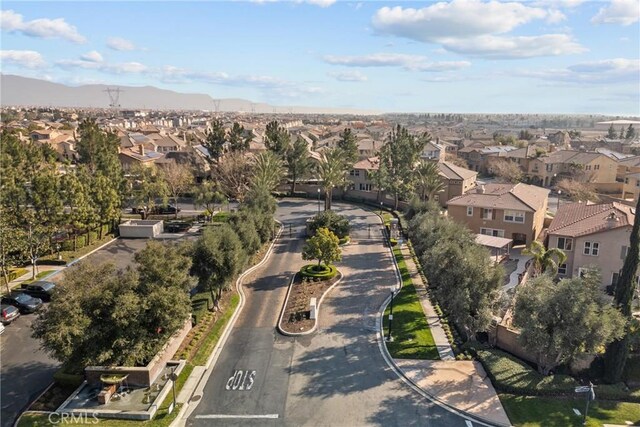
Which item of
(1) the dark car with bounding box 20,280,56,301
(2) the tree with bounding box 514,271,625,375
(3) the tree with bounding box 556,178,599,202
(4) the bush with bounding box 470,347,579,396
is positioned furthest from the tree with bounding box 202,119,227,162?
(2) the tree with bounding box 514,271,625,375

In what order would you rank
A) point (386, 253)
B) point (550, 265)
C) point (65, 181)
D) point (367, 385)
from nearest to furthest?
1. point (367, 385)
2. point (550, 265)
3. point (65, 181)
4. point (386, 253)

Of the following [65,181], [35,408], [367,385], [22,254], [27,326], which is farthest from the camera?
[65,181]

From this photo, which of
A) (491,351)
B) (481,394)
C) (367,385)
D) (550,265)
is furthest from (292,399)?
(550,265)

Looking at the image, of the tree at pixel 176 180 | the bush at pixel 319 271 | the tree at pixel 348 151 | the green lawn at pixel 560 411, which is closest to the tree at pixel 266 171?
the tree at pixel 176 180

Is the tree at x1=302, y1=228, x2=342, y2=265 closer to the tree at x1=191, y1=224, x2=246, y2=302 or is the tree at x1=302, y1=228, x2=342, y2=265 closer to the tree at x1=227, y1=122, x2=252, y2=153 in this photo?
the tree at x1=191, y1=224, x2=246, y2=302

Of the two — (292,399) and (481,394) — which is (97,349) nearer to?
(292,399)

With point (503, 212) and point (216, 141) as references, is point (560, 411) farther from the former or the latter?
point (216, 141)

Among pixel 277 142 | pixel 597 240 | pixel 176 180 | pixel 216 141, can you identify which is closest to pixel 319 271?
pixel 597 240
